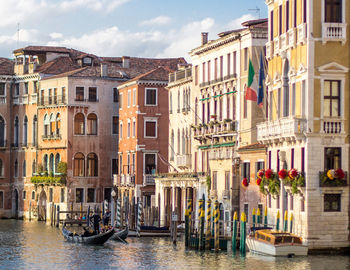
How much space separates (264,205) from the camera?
49.3m

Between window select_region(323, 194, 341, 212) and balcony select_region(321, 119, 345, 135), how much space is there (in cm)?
241

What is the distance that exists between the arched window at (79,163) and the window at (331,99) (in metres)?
41.4

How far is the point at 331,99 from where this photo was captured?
140 ft

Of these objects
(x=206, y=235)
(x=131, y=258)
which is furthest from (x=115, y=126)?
(x=206, y=235)

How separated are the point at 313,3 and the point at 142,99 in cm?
3343

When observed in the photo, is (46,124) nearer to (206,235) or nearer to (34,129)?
(34,129)

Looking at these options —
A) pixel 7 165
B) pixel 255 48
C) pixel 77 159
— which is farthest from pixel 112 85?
pixel 255 48

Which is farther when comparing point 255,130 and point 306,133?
point 255,130

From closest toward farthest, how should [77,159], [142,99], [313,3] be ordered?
1. [313,3]
2. [142,99]
3. [77,159]

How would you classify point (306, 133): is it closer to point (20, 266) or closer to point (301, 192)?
point (301, 192)

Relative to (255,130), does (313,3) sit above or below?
above

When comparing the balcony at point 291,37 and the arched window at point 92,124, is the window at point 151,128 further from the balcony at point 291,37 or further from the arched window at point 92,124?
the balcony at point 291,37

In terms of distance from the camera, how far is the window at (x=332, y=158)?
42.5 m

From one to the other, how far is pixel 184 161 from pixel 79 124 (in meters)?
18.0
